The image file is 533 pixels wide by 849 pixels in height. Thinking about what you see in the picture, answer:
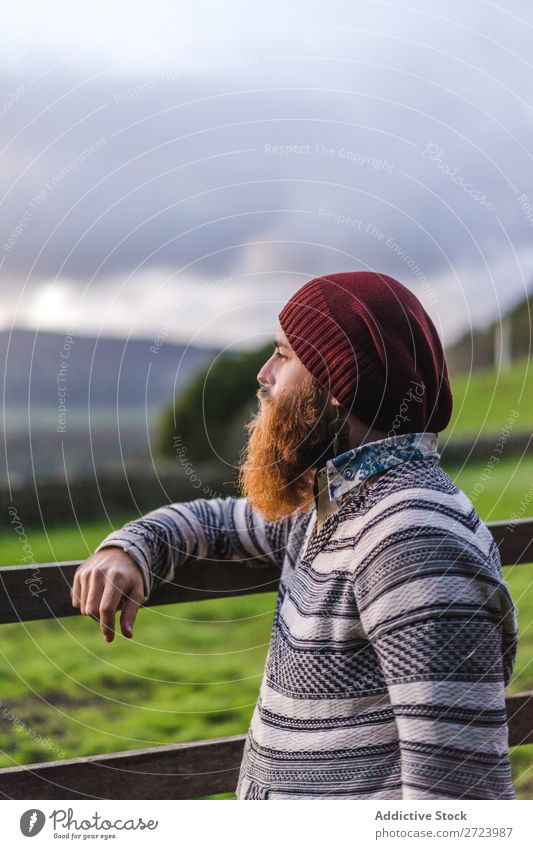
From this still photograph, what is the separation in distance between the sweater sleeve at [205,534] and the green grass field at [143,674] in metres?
0.09

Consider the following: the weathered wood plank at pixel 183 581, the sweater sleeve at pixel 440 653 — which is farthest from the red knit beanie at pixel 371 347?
the weathered wood plank at pixel 183 581

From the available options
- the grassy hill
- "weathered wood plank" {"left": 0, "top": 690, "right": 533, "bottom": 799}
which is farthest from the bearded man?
the grassy hill

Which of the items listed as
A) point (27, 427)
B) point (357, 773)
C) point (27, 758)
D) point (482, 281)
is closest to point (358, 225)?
point (482, 281)

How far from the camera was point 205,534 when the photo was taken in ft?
3.30

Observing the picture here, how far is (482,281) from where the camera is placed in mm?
1101

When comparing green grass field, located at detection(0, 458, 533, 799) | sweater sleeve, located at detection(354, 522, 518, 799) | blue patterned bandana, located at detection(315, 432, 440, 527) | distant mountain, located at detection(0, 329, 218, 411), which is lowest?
green grass field, located at detection(0, 458, 533, 799)

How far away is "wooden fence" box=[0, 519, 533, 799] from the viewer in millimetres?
928

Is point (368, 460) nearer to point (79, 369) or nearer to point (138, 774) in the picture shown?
point (79, 369)

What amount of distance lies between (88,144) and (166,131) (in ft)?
0.35

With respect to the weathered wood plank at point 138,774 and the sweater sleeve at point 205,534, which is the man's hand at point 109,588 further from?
the weathered wood plank at point 138,774

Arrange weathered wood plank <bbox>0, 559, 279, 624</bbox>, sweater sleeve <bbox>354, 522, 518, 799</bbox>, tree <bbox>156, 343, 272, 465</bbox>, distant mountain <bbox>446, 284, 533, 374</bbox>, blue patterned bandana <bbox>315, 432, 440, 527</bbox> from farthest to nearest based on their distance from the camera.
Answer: tree <bbox>156, 343, 272, 465</bbox> → distant mountain <bbox>446, 284, 533, 374</bbox> → weathered wood plank <bbox>0, 559, 279, 624</bbox> → blue patterned bandana <bbox>315, 432, 440, 527</bbox> → sweater sleeve <bbox>354, 522, 518, 799</bbox>

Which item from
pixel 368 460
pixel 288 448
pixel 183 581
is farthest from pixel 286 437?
pixel 183 581

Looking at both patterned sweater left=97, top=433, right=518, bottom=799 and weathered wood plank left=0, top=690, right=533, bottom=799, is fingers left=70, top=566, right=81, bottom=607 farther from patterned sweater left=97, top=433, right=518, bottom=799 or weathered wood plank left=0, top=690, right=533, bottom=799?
weathered wood plank left=0, top=690, right=533, bottom=799

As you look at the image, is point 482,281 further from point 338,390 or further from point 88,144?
point 88,144
